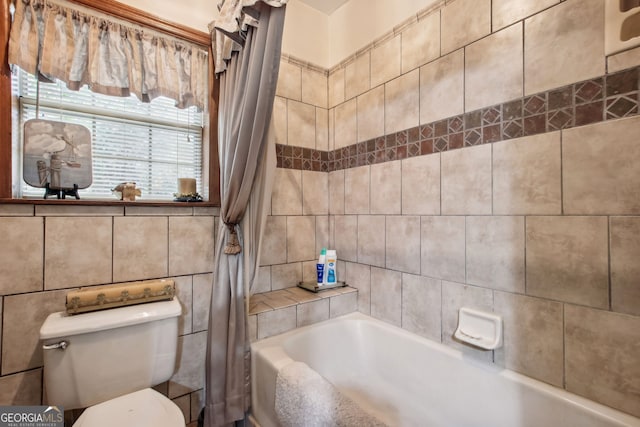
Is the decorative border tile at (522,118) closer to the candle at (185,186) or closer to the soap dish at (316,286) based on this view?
the soap dish at (316,286)

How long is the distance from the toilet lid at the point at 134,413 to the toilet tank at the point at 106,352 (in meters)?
0.07

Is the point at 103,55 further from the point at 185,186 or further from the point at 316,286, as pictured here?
the point at 316,286

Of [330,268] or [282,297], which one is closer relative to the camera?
[282,297]

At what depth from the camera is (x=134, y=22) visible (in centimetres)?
142

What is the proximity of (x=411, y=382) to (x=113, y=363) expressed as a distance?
4.63 feet

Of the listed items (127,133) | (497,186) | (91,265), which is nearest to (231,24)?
(127,133)

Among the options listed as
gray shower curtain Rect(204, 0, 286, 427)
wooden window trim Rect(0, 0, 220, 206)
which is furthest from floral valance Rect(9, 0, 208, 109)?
gray shower curtain Rect(204, 0, 286, 427)

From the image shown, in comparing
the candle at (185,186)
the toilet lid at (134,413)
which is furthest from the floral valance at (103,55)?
the toilet lid at (134,413)

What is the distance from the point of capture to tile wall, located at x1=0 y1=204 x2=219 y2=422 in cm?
116

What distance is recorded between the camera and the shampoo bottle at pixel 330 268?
1.95 m

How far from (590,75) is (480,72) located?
0.39 m

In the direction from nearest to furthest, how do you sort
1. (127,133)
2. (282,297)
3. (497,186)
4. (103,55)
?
(497,186)
(103,55)
(127,133)
(282,297)

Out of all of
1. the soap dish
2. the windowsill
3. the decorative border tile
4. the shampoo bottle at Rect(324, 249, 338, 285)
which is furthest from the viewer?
the shampoo bottle at Rect(324, 249, 338, 285)

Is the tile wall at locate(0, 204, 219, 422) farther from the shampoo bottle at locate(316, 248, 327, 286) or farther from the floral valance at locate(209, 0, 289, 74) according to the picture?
the floral valance at locate(209, 0, 289, 74)
